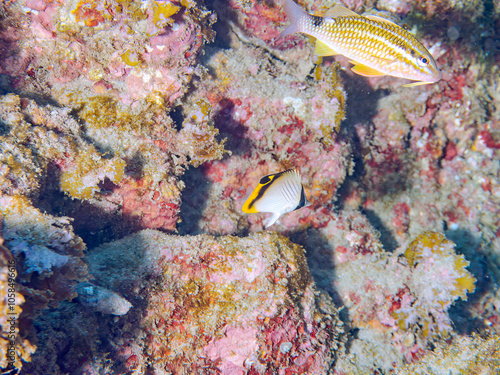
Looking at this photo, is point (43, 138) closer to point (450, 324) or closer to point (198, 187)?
point (198, 187)

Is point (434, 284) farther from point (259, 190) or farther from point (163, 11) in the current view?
point (163, 11)

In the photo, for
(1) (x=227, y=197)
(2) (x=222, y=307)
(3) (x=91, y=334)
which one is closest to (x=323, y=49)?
(1) (x=227, y=197)

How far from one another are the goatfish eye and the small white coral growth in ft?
7.89

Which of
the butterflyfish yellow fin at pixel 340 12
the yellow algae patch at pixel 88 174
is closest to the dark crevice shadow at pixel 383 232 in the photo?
the butterflyfish yellow fin at pixel 340 12

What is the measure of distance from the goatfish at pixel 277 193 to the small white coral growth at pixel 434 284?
2.38 metres

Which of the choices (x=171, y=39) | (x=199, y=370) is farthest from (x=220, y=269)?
(x=171, y=39)

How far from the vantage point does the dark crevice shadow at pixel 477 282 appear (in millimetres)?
4461

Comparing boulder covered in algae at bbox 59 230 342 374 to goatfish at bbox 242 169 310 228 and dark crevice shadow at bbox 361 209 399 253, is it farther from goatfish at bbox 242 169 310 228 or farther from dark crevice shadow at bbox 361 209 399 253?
dark crevice shadow at bbox 361 209 399 253

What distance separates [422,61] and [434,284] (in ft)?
9.57

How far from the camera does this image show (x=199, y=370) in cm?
242

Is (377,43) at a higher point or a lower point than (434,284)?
higher

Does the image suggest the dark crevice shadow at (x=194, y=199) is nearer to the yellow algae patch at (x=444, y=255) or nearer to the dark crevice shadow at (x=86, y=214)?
the dark crevice shadow at (x=86, y=214)

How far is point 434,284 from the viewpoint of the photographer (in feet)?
12.0

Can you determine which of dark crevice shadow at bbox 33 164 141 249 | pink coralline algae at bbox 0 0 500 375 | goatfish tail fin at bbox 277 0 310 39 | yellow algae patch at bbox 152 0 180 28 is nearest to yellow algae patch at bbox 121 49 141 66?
pink coralline algae at bbox 0 0 500 375
